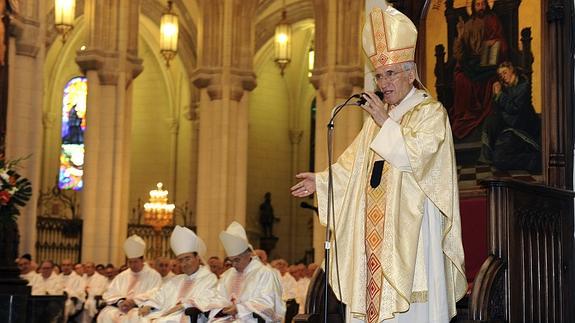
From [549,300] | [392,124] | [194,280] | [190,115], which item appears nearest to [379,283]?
[392,124]

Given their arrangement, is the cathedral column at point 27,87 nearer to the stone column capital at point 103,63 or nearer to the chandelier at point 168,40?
the stone column capital at point 103,63

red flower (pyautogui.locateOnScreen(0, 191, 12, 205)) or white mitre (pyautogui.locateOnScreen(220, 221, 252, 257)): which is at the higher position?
red flower (pyautogui.locateOnScreen(0, 191, 12, 205))

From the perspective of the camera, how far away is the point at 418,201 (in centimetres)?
515

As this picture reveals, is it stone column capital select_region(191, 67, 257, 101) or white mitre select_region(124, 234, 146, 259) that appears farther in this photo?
stone column capital select_region(191, 67, 257, 101)

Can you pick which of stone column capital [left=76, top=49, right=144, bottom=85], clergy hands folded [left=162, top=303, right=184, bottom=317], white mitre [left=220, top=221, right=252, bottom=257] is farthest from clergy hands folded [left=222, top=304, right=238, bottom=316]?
stone column capital [left=76, top=49, right=144, bottom=85]

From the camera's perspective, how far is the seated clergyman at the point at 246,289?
970 centimetres

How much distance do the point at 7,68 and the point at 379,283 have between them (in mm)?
8820

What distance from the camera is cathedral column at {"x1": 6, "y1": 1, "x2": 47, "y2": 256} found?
16.7 meters

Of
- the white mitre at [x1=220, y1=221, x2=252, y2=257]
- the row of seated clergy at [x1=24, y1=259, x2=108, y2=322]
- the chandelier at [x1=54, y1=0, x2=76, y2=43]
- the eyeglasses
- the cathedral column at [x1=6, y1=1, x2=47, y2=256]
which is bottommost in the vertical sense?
the row of seated clergy at [x1=24, y1=259, x2=108, y2=322]

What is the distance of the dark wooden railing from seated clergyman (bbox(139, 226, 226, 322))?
401 centimetres

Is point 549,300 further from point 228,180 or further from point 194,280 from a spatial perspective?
point 228,180

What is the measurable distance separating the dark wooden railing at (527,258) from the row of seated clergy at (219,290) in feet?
12.0

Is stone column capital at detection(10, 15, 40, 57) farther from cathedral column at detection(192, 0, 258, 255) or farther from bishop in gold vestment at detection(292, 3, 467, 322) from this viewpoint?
bishop in gold vestment at detection(292, 3, 467, 322)

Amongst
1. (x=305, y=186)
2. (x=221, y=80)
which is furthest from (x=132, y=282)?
(x=221, y=80)
